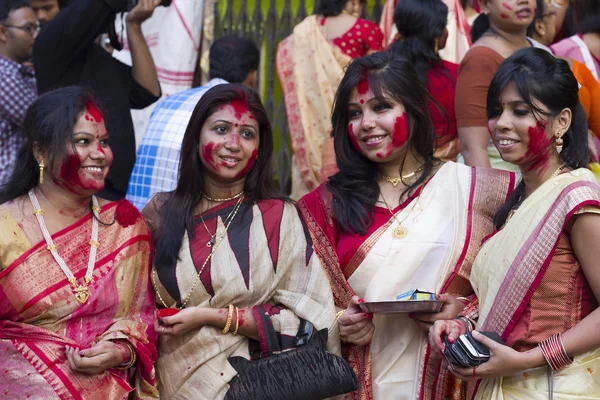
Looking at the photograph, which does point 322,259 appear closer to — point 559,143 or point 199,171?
point 199,171

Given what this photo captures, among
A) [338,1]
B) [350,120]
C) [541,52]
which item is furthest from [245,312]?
[338,1]

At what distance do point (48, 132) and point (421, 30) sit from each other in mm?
2281

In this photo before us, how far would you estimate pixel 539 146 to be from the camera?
364 centimetres

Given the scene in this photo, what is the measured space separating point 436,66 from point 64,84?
6.66 ft

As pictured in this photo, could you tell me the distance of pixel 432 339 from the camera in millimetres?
3592

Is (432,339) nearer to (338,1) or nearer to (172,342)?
(172,342)

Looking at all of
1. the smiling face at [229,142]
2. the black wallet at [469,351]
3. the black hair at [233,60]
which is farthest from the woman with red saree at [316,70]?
the black wallet at [469,351]

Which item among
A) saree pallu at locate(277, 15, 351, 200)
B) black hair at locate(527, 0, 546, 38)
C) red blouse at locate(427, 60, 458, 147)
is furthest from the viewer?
saree pallu at locate(277, 15, 351, 200)

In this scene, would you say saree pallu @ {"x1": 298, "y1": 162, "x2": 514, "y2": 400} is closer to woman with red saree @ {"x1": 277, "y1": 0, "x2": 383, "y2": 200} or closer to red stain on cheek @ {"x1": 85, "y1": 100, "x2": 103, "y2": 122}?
red stain on cheek @ {"x1": 85, "y1": 100, "x2": 103, "y2": 122}

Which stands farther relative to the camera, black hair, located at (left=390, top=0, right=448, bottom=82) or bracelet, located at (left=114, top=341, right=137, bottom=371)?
black hair, located at (left=390, top=0, right=448, bottom=82)

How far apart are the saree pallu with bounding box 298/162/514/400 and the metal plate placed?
0.26 metres

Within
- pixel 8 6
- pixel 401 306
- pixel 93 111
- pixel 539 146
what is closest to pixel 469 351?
pixel 401 306

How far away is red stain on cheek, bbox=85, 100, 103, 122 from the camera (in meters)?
3.97

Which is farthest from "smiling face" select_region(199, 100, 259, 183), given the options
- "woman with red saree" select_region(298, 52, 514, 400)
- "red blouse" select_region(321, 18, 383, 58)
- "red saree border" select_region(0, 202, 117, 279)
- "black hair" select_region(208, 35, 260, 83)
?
"red blouse" select_region(321, 18, 383, 58)
